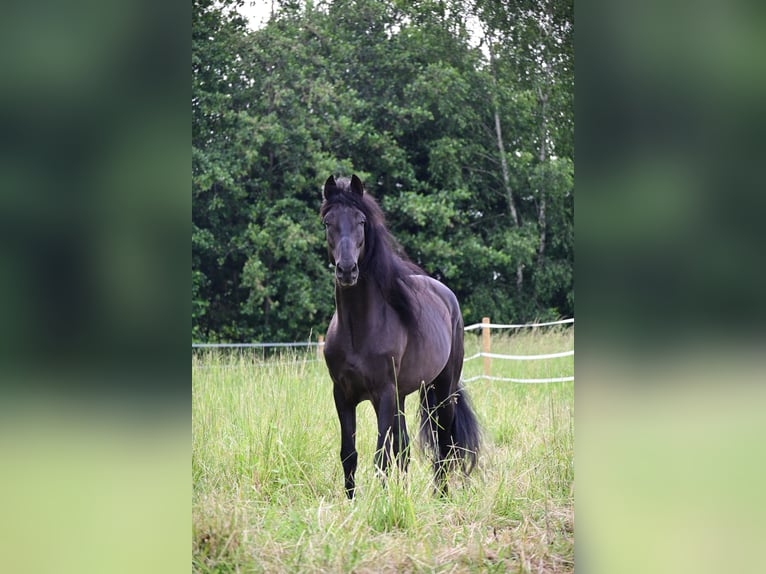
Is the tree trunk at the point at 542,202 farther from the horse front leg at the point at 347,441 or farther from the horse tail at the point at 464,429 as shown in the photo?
the horse front leg at the point at 347,441

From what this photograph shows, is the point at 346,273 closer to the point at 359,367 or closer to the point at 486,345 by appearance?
the point at 359,367

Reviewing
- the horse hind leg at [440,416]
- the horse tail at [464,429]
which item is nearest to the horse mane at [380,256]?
the horse hind leg at [440,416]

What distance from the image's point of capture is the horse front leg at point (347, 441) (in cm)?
334

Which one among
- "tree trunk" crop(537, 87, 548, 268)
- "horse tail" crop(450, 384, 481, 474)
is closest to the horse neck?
"horse tail" crop(450, 384, 481, 474)

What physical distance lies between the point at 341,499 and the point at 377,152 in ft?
25.7

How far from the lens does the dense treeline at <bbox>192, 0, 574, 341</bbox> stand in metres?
9.54

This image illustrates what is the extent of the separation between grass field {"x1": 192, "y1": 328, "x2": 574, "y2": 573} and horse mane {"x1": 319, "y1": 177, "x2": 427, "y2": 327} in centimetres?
62

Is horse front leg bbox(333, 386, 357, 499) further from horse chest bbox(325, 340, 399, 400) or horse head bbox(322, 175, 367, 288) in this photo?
horse head bbox(322, 175, 367, 288)
